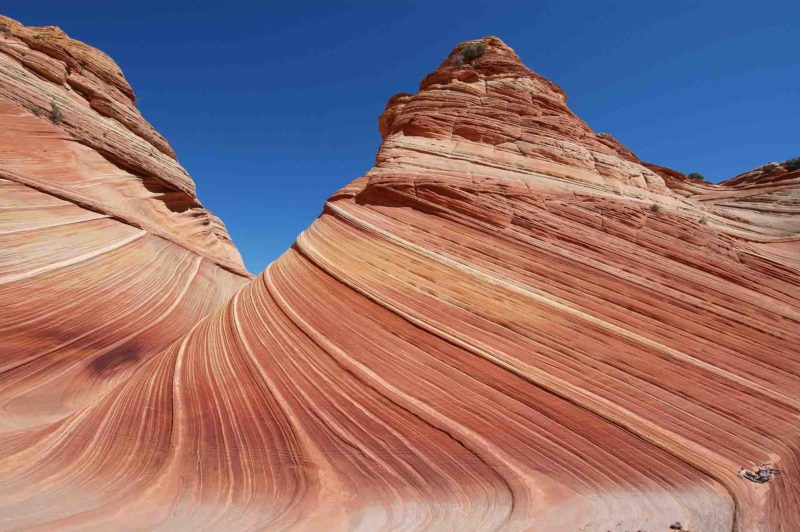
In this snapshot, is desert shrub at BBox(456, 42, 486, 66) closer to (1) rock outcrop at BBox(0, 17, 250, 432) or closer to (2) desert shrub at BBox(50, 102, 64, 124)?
(1) rock outcrop at BBox(0, 17, 250, 432)

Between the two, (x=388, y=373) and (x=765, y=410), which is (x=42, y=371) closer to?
(x=388, y=373)

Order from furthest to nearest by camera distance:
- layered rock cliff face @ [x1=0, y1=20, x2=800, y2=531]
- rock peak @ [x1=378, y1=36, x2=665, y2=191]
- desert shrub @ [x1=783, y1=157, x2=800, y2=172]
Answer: desert shrub @ [x1=783, y1=157, x2=800, y2=172] → rock peak @ [x1=378, y1=36, x2=665, y2=191] → layered rock cliff face @ [x1=0, y1=20, x2=800, y2=531]

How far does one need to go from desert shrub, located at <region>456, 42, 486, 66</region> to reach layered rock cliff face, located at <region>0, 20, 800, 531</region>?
11.5 ft

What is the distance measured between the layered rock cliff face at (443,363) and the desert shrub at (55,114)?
3533mm

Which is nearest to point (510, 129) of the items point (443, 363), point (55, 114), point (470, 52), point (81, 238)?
point (470, 52)

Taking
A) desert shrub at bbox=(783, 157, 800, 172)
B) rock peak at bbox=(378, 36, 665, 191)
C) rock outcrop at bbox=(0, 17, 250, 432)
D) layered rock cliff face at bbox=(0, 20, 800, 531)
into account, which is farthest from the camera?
desert shrub at bbox=(783, 157, 800, 172)

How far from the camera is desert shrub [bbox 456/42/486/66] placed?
10961 mm

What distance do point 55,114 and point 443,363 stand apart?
1418 centimetres

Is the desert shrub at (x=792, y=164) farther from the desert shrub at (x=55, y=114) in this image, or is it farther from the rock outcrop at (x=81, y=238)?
the desert shrub at (x=55, y=114)

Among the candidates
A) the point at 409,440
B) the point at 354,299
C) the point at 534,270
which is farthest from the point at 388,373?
the point at 534,270

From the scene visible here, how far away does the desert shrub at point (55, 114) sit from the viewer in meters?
10.6

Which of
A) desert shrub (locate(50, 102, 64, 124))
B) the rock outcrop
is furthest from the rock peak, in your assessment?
desert shrub (locate(50, 102, 64, 124))

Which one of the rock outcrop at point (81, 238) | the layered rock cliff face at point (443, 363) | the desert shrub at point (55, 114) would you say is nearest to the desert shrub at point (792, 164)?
the layered rock cliff face at point (443, 363)

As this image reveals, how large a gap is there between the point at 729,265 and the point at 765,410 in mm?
2732
